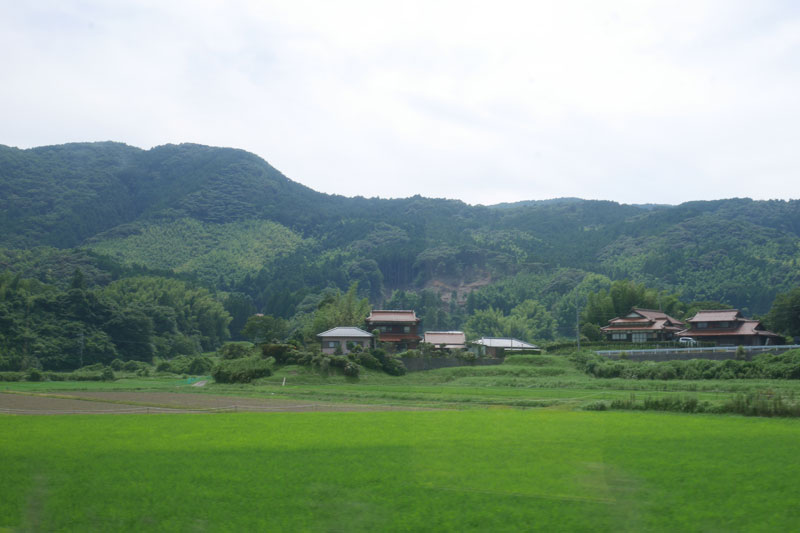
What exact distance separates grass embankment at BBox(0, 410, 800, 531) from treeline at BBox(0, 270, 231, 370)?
179 ft

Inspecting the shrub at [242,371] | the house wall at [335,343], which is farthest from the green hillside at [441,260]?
the shrub at [242,371]

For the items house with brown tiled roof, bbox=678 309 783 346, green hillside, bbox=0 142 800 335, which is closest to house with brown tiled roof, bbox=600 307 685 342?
house with brown tiled roof, bbox=678 309 783 346

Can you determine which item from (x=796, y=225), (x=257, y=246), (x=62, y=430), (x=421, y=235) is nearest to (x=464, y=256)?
(x=421, y=235)

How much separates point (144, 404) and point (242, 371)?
14.6 meters

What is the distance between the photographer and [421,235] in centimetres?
19862

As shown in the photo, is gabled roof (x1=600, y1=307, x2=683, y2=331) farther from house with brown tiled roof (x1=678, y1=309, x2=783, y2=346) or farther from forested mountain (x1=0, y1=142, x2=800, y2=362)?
forested mountain (x1=0, y1=142, x2=800, y2=362)

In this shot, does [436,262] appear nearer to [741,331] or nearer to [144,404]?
[741,331]

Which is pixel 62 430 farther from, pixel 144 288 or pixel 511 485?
pixel 144 288

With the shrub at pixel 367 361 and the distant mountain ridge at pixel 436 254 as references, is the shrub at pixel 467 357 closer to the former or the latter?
the shrub at pixel 367 361

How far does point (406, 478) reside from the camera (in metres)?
11.5

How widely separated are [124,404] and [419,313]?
91939 mm

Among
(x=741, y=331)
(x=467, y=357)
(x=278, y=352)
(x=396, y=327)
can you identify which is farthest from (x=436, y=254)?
(x=278, y=352)

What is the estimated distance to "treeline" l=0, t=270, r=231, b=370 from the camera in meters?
65.0

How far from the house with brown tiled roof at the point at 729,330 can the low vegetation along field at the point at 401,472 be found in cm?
4290
